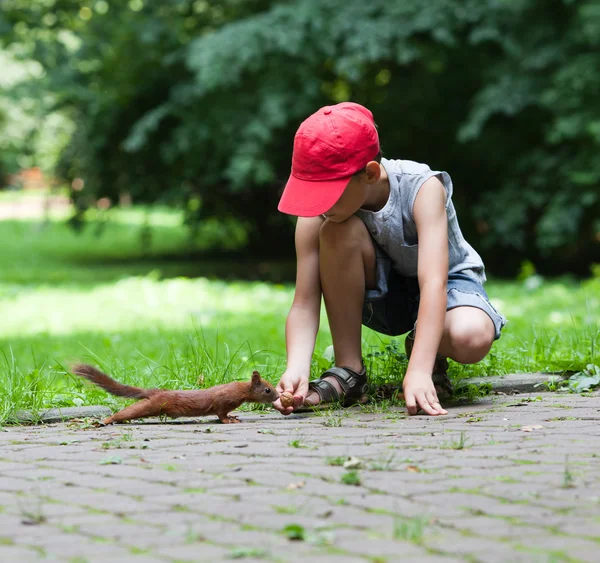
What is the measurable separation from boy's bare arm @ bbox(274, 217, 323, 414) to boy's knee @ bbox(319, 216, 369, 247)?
0.14m

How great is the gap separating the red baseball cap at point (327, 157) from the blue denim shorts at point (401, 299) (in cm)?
56

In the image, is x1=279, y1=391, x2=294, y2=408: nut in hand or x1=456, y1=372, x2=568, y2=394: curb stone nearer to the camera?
x1=279, y1=391, x2=294, y2=408: nut in hand

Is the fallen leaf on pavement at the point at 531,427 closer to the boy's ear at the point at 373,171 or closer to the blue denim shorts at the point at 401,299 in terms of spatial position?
the blue denim shorts at the point at 401,299

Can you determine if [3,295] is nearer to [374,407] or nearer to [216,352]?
[216,352]

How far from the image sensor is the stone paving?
2.20 meters

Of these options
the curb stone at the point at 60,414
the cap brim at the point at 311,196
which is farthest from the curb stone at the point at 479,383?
the cap brim at the point at 311,196

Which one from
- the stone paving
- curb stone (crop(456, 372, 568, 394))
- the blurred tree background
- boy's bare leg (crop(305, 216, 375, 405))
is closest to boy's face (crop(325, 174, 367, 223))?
boy's bare leg (crop(305, 216, 375, 405))

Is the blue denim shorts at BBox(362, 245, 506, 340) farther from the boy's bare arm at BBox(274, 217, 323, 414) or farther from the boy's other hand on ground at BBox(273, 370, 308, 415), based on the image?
the boy's other hand on ground at BBox(273, 370, 308, 415)

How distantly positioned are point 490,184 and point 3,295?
24.1 feet

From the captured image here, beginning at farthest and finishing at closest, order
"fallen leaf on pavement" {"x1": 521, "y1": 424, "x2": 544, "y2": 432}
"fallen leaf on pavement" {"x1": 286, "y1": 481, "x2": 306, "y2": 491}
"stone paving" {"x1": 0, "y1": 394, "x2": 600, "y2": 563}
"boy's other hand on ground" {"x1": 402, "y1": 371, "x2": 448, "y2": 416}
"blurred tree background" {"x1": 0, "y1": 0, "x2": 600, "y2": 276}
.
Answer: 1. "blurred tree background" {"x1": 0, "y1": 0, "x2": 600, "y2": 276}
2. "boy's other hand on ground" {"x1": 402, "y1": 371, "x2": 448, "y2": 416}
3. "fallen leaf on pavement" {"x1": 521, "y1": 424, "x2": 544, "y2": 432}
4. "fallen leaf on pavement" {"x1": 286, "y1": 481, "x2": 306, "y2": 491}
5. "stone paving" {"x1": 0, "y1": 394, "x2": 600, "y2": 563}

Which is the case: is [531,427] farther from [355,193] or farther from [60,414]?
[60,414]

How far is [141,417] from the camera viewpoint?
3.86m

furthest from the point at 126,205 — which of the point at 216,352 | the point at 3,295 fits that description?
the point at 216,352

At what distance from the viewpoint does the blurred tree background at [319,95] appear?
11977 millimetres
